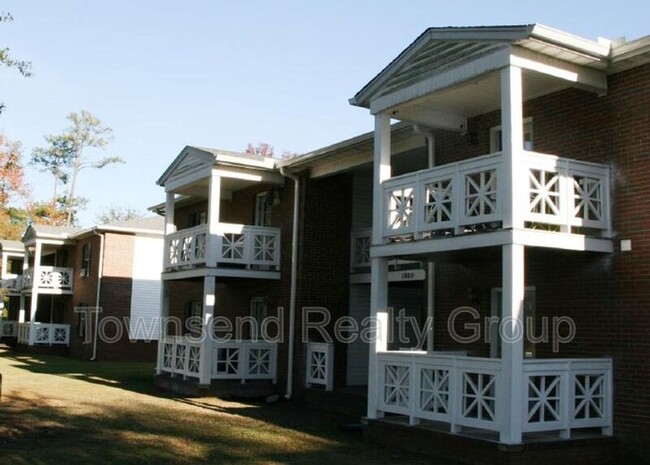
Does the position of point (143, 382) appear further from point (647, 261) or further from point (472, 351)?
point (647, 261)

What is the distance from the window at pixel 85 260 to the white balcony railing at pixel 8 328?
28.9 feet

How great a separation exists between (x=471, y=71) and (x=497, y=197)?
80.4 inches

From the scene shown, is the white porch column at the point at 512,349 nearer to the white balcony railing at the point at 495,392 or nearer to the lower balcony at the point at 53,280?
the white balcony railing at the point at 495,392

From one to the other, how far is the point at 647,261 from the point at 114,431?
29.1ft

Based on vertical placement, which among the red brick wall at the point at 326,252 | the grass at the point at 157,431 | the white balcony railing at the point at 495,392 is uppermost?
the red brick wall at the point at 326,252

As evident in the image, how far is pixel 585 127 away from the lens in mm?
12328

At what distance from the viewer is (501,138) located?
13.5 meters

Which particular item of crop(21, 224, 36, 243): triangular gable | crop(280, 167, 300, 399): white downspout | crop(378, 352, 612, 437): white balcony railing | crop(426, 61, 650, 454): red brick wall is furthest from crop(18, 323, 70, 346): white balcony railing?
crop(426, 61, 650, 454): red brick wall

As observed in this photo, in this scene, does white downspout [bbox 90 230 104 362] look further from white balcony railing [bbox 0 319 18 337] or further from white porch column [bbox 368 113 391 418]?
white porch column [bbox 368 113 391 418]

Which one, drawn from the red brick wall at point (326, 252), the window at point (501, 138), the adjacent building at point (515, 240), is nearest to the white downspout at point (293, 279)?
the red brick wall at point (326, 252)

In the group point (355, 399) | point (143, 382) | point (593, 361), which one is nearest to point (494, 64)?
point (593, 361)

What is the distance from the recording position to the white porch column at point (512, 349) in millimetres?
10367

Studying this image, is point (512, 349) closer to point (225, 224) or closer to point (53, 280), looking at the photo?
point (225, 224)

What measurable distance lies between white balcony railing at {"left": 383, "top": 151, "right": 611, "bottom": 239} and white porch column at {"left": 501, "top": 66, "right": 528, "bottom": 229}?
2.9 inches
